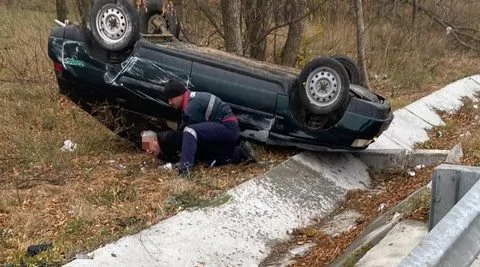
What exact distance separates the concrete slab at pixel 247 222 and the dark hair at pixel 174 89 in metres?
1.14

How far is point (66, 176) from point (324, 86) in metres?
2.63

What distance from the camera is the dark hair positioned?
20.3 ft

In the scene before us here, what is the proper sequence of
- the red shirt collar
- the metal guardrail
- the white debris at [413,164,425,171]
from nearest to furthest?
1. the metal guardrail
2. the red shirt collar
3. the white debris at [413,164,425,171]

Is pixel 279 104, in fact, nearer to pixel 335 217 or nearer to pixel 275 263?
pixel 335 217

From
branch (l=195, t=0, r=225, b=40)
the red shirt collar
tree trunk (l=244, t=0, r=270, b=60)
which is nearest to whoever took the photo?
the red shirt collar

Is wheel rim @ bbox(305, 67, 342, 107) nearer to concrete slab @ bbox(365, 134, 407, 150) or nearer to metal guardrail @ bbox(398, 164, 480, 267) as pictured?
concrete slab @ bbox(365, 134, 407, 150)

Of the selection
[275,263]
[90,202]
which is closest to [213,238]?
[275,263]

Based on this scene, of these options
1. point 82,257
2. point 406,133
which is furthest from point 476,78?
point 82,257

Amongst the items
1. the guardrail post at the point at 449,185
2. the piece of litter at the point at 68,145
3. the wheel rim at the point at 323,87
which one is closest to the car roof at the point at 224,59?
the wheel rim at the point at 323,87

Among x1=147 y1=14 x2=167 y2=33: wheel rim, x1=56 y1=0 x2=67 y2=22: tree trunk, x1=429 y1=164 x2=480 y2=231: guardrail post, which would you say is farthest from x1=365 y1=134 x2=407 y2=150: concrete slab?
x1=56 y1=0 x2=67 y2=22: tree trunk

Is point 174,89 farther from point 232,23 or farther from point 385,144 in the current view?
point 232,23

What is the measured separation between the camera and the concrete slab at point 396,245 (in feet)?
12.5

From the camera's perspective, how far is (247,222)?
5.23 m

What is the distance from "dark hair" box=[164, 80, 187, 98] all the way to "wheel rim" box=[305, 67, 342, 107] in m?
1.24
